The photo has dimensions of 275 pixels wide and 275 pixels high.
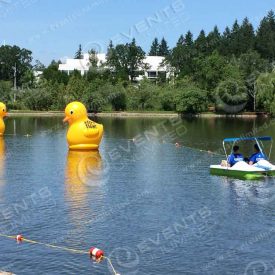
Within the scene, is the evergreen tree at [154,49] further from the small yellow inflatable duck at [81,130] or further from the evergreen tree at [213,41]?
the small yellow inflatable duck at [81,130]

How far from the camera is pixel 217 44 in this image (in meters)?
143

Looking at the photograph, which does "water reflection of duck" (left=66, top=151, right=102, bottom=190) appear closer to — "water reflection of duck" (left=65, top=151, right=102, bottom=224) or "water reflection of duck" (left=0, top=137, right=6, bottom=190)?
"water reflection of duck" (left=65, top=151, right=102, bottom=224)

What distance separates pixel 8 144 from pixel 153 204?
24963 mm

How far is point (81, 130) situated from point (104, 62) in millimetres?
105651

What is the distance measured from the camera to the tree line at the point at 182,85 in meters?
99.9

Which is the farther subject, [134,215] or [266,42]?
[266,42]

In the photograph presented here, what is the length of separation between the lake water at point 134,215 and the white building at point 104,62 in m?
111

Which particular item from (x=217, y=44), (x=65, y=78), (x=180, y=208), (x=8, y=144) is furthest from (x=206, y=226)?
(x=217, y=44)

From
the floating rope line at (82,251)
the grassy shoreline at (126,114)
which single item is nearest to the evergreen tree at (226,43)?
the grassy shoreline at (126,114)

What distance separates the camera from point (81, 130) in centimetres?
4072

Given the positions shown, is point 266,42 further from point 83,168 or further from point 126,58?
point 83,168

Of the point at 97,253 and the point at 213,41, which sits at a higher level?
the point at 213,41


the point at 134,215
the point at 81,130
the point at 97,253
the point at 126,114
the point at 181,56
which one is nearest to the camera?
the point at 97,253

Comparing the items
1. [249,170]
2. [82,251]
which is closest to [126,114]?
[249,170]
